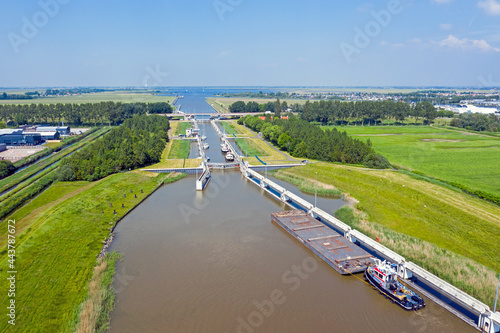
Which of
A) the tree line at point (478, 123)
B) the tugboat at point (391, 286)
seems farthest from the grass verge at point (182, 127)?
the tree line at point (478, 123)

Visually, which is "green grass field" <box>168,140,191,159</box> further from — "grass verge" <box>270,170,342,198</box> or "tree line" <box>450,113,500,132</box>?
"tree line" <box>450,113,500,132</box>

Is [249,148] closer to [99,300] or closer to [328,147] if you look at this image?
[328,147]

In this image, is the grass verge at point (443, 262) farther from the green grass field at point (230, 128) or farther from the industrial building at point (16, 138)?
the industrial building at point (16, 138)

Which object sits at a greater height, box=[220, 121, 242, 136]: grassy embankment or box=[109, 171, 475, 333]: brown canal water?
box=[220, 121, 242, 136]: grassy embankment

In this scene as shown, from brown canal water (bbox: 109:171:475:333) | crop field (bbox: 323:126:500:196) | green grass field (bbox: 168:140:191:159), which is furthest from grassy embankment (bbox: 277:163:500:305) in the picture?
green grass field (bbox: 168:140:191:159)

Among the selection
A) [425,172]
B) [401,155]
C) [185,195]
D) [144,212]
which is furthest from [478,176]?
[144,212]

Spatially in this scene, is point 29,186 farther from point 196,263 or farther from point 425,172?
point 425,172

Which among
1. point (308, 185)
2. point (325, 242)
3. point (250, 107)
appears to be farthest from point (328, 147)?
point (250, 107)
